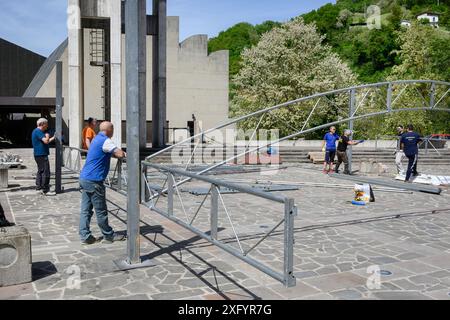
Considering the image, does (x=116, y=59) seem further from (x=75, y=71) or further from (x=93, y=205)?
(x=93, y=205)

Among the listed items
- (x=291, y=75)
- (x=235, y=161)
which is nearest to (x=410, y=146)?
(x=235, y=161)

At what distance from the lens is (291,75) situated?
123ft

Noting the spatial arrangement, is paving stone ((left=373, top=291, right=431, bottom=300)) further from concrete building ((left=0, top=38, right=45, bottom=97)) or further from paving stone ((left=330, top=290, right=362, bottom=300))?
concrete building ((left=0, top=38, right=45, bottom=97))

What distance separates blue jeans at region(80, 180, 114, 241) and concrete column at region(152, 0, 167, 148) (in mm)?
17885

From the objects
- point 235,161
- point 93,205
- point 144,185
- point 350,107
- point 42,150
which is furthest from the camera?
point 235,161

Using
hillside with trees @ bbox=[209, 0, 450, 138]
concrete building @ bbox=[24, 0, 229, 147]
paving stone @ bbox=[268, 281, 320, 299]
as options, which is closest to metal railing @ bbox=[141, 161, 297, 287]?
paving stone @ bbox=[268, 281, 320, 299]

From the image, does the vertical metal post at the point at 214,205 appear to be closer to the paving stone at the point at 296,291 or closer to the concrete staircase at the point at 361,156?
the paving stone at the point at 296,291

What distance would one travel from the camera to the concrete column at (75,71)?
21.0 metres

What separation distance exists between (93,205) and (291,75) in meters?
32.4

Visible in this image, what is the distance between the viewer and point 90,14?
71.1ft

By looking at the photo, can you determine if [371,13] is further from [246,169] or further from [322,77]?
[246,169]

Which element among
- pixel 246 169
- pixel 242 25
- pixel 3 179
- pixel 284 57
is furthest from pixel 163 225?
pixel 242 25

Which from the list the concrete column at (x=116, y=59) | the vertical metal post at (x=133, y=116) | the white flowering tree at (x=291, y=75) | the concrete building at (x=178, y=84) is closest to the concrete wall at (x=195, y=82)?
the concrete building at (x=178, y=84)

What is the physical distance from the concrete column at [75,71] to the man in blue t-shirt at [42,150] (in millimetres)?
9751
